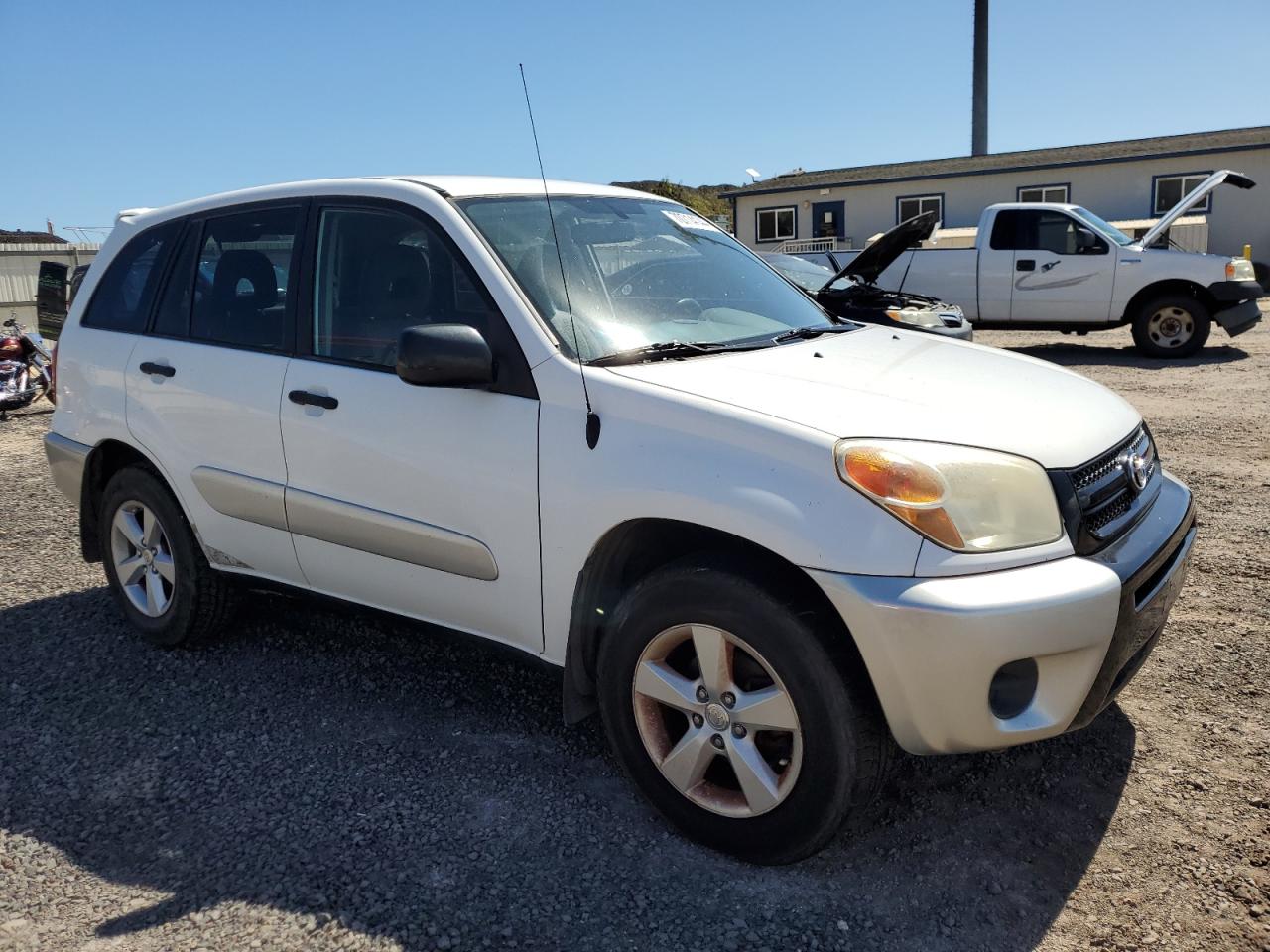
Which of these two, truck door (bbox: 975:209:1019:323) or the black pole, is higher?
the black pole

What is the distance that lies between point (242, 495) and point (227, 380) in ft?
1.39

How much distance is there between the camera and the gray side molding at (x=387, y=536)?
125 inches

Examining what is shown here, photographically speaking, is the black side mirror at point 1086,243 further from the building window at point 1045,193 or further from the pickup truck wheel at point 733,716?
the building window at point 1045,193

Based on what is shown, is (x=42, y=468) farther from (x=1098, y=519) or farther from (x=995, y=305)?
(x=995, y=305)

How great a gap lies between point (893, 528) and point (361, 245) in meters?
2.13

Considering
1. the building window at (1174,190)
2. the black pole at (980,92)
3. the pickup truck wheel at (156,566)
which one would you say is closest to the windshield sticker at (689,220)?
the pickup truck wheel at (156,566)

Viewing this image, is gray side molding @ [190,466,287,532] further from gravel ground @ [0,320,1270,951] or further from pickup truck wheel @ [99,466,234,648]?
gravel ground @ [0,320,1270,951]

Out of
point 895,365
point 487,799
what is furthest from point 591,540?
point 895,365

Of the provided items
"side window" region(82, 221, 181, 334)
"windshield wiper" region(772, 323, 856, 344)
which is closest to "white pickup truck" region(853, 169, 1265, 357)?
"windshield wiper" region(772, 323, 856, 344)

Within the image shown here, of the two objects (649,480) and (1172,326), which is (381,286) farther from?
(1172,326)

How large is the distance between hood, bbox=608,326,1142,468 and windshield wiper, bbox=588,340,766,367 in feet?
0.17

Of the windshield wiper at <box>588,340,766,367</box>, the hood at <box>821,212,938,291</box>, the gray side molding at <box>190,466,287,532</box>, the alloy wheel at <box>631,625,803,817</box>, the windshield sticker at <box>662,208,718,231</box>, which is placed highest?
the hood at <box>821,212,938,291</box>

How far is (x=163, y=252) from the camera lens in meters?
4.28

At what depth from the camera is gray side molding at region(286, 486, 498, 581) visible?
3.17 meters
